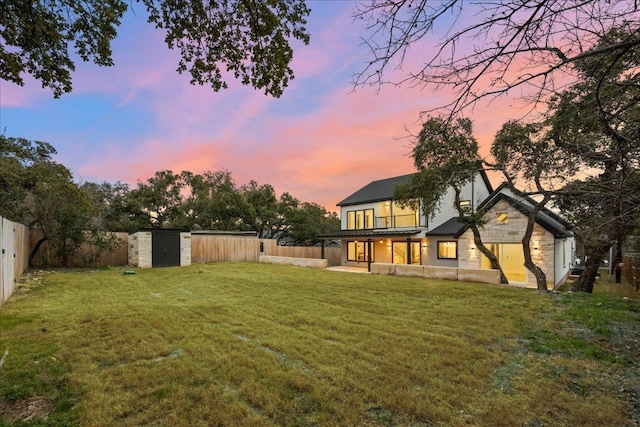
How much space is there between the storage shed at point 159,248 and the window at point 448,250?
14.6m

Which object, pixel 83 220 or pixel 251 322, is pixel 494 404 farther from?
pixel 83 220

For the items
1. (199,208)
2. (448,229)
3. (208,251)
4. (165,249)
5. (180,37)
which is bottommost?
(208,251)

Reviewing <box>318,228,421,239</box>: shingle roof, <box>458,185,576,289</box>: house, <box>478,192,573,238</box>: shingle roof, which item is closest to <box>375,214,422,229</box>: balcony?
<box>318,228,421,239</box>: shingle roof

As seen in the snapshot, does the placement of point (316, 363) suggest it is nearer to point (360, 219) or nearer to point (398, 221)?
point (398, 221)

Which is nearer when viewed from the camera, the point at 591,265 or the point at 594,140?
the point at 594,140

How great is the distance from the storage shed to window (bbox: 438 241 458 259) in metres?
14.6

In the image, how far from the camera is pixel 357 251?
22.1m

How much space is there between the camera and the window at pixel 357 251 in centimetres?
2183

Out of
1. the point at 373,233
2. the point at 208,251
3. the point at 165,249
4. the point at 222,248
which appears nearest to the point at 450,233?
the point at 373,233

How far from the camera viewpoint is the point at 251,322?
19.6ft

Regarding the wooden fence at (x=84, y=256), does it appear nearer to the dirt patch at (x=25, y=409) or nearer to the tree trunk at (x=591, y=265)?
the dirt patch at (x=25, y=409)

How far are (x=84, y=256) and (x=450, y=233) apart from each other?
19313 mm

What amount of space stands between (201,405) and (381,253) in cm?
1946

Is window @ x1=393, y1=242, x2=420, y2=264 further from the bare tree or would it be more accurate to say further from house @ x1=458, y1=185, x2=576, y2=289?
the bare tree
